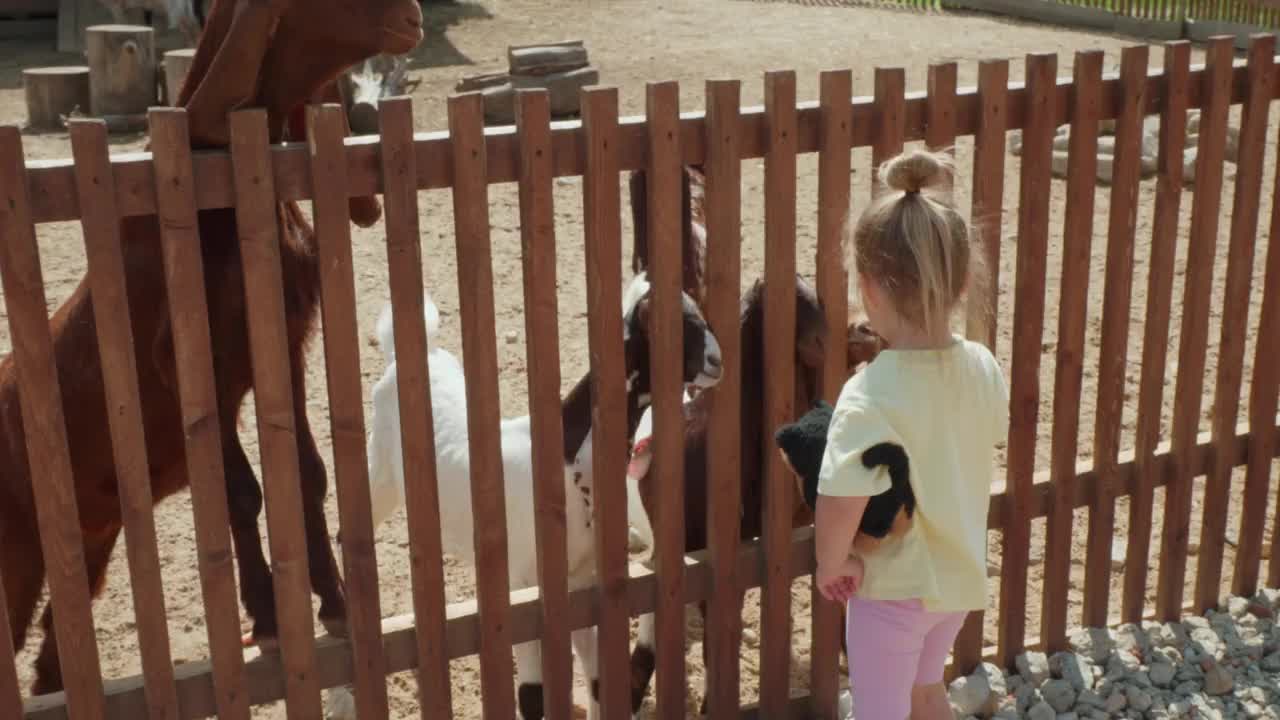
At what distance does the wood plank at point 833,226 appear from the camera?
3469 mm

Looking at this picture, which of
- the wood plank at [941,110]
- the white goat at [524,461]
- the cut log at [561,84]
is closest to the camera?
the wood plank at [941,110]

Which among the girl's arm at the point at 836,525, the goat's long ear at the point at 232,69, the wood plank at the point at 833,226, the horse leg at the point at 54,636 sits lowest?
the horse leg at the point at 54,636

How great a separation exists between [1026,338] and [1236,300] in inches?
33.8

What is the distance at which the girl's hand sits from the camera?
9.62ft

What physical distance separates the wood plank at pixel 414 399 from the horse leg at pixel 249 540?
34cm

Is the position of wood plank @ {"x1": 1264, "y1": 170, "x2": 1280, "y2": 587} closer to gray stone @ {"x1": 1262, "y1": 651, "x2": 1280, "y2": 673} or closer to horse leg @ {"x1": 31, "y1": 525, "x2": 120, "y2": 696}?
gray stone @ {"x1": 1262, "y1": 651, "x2": 1280, "y2": 673}

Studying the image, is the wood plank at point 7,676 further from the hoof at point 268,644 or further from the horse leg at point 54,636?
the hoof at point 268,644

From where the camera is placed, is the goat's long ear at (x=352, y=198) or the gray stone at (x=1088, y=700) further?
the gray stone at (x=1088, y=700)

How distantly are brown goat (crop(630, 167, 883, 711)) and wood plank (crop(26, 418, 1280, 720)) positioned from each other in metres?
0.16

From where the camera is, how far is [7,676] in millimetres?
3076

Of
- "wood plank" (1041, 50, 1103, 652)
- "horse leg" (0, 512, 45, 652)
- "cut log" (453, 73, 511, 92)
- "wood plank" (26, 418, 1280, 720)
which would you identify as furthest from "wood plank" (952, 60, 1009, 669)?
"cut log" (453, 73, 511, 92)

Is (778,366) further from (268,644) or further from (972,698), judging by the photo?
(268,644)

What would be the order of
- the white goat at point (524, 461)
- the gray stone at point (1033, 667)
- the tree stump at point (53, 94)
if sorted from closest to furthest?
1. the white goat at point (524, 461)
2. the gray stone at point (1033, 667)
3. the tree stump at point (53, 94)

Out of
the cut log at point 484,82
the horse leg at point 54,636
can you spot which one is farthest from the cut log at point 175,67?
the horse leg at point 54,636
